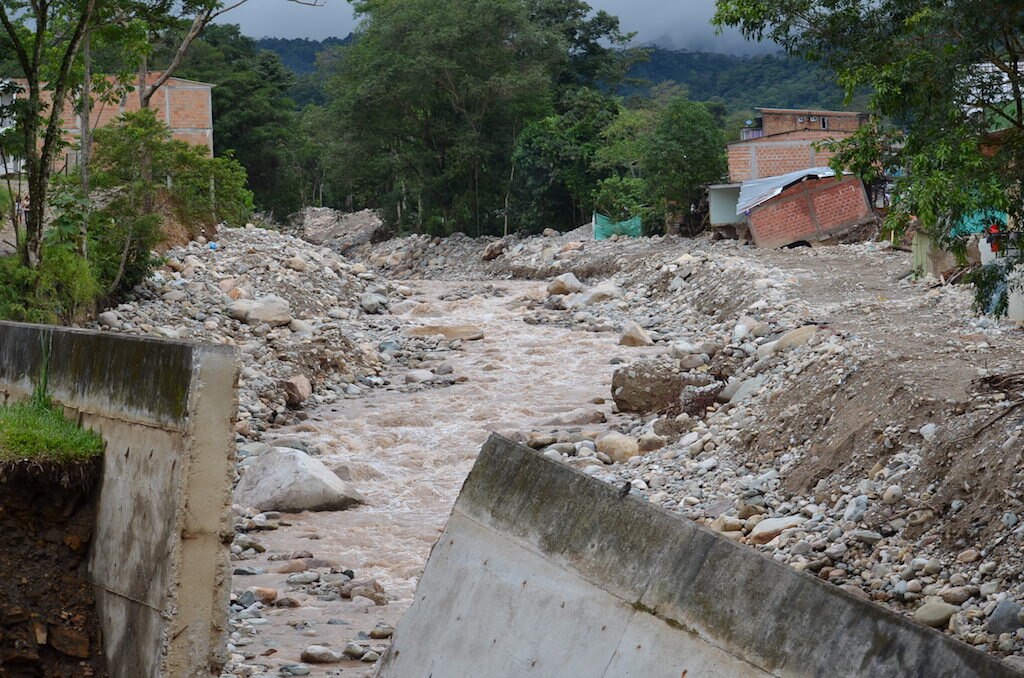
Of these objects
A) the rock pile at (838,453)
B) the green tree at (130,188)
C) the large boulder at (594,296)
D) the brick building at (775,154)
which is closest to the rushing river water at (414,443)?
the large boulder at (594,296)

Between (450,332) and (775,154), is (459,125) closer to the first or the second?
(775,154)

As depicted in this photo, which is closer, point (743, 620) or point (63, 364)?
point (743, 620)

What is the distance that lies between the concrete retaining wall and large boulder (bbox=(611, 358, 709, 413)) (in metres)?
7.58

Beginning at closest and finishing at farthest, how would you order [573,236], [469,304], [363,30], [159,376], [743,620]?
[743,620] → [159,376] → [469,304] → [573,236] → [363,30]

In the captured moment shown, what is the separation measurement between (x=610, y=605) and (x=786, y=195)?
21.2 m

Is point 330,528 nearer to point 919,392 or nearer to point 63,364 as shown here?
point 63,364

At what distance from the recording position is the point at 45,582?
5.72m

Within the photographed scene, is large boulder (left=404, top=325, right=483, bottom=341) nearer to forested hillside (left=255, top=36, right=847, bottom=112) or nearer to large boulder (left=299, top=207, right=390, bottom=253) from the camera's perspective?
large boulder (left=299, top=207, right=390, bottom=253)

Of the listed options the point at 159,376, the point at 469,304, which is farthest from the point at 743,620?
the point at 469,304

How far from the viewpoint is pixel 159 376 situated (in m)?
5.36

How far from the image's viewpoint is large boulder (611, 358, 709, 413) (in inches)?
472

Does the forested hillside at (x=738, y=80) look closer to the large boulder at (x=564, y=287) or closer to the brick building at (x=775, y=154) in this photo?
the brick building at (x=775, y=154)

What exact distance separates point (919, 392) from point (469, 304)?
14552mm

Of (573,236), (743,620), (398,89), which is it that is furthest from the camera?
(398,89)
